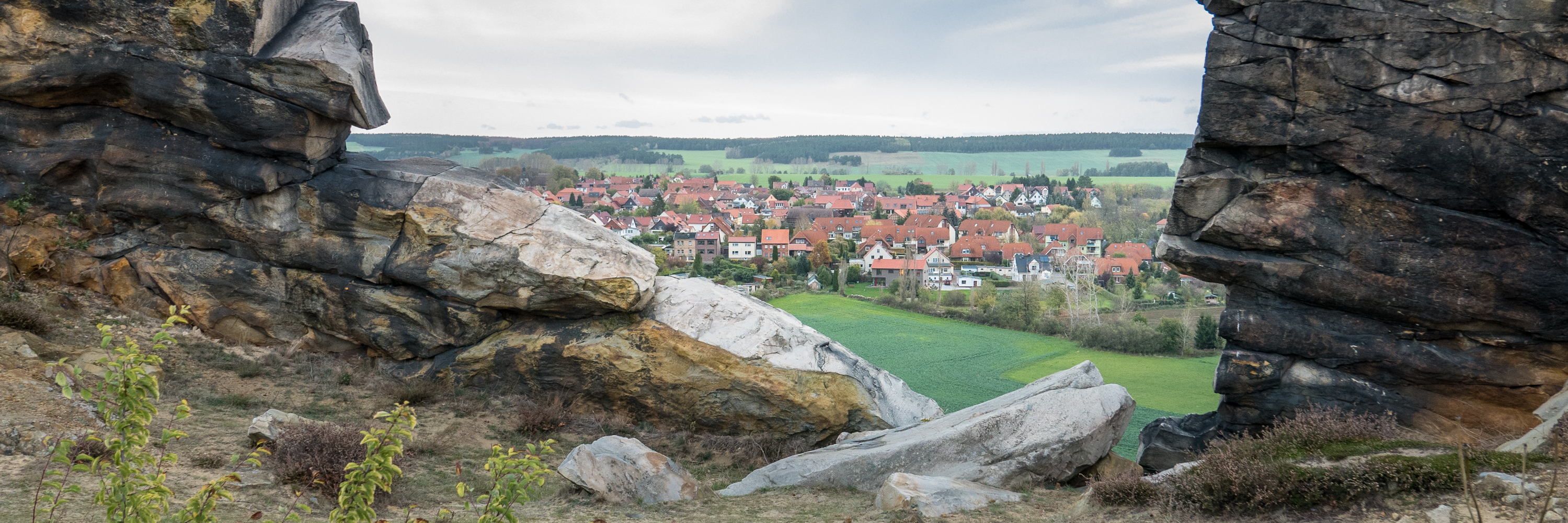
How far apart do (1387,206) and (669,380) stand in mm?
12741

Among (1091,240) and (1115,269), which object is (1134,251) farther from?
(1091,240)

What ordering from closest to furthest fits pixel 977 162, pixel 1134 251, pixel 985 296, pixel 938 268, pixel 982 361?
1. pixel 982 361
2. pixel 985 296
3. pixel 938 268
4. pixel 1134 251
5. pixel 977 162

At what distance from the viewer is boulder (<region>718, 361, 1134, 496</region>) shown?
1317 cm

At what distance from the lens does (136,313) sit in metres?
17.2

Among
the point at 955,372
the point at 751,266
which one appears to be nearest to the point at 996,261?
the point at 751,266

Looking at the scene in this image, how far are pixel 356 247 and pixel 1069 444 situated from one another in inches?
572

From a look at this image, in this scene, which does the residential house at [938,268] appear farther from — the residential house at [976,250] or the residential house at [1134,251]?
the residential house at [1134,251]

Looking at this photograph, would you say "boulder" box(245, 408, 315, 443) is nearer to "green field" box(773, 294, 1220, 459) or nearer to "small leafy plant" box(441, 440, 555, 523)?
"small leafy plant" box(441, 440, 555, 523)

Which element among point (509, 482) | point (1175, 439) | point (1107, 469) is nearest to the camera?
point (509, 482)

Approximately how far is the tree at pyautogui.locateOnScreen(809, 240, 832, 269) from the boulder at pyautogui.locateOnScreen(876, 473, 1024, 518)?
4740cm

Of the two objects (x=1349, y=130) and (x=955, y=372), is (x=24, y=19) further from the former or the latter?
(x=955, y=372)

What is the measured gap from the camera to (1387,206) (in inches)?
507

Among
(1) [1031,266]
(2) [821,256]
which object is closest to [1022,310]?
(1) [1031,266]

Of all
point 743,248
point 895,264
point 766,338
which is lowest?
point 743,248
